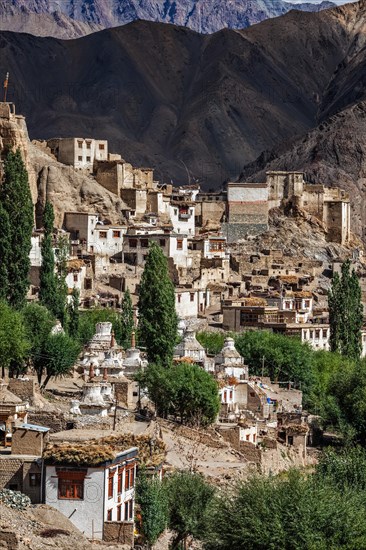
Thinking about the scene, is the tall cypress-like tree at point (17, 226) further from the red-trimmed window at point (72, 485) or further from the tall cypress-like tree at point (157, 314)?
the red-trimmed window at point (72, 485)

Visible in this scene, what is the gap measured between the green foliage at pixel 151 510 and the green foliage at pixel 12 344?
64.0 ft

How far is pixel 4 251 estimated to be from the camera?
236 feet

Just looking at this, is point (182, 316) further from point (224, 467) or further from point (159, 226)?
point (224, 467)

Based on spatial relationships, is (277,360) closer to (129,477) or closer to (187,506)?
(187,506)

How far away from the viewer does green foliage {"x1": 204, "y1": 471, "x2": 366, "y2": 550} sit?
1535 inches

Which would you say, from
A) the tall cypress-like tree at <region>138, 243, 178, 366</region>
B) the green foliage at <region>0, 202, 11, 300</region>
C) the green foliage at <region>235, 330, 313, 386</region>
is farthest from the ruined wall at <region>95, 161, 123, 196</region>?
the green foliage at <region>0, 202, 11, 300</region>

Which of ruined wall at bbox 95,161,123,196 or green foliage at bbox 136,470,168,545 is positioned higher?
ruined wall at bbox 95,161,123,196

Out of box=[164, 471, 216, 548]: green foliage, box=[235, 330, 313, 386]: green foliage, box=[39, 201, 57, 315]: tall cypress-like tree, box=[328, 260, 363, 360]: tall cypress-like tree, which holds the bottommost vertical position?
box=[164, 471, 216, 548]: green foliage

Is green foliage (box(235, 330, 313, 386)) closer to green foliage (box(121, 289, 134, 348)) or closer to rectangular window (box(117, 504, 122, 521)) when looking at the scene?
green foliage (box(121, 289, 134, 348))

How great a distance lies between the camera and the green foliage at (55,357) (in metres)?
65.0

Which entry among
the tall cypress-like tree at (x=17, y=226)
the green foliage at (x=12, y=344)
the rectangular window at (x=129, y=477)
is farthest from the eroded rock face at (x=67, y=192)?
the rectangular window at (x=129, y=477)

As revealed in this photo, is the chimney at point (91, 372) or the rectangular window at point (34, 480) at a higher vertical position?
the chimney at point (91, 372)

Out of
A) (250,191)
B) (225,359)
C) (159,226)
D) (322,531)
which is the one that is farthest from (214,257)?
(322,531)

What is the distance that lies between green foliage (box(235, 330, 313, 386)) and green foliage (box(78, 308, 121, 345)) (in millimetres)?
5785
